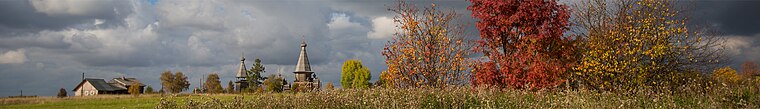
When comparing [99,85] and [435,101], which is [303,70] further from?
[435,101]

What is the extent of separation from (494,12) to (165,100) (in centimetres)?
912

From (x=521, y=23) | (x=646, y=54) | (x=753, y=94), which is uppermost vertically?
(x=521, y=23)

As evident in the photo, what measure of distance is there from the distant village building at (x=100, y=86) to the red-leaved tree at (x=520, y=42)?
66592mm

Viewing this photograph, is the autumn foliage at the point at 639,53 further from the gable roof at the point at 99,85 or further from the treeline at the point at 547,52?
the gable roof at the point at 99,85

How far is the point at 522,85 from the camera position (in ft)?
49.0

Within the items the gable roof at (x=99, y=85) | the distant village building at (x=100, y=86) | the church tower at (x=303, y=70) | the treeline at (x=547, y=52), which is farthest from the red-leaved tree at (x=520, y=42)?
the gable roof at (x=99, y=85)

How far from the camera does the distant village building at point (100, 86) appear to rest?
2889 inches

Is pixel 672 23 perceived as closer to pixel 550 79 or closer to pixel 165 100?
pixel 550 79

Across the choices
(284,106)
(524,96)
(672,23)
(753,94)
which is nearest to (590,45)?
(672,23)

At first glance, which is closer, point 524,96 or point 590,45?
point 524,96

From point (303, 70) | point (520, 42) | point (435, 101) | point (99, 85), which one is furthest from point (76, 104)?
point (99, 85)

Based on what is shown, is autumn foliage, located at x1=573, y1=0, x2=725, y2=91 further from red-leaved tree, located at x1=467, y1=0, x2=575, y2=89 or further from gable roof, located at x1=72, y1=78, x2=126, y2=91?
gable roof, located at x1=72, y1=78, x2=126, y2=91

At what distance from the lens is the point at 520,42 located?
15.7 meters

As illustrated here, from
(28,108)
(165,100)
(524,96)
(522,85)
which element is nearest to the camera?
(165,100)
